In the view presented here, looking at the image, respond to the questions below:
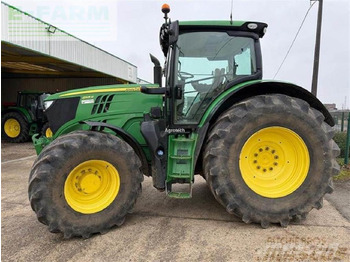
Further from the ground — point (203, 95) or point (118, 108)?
point (203, 95)

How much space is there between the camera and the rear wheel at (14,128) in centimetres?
1147

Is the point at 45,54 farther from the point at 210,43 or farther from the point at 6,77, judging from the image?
the point at 6,77

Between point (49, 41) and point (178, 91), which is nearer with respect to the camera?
point (178, 91)

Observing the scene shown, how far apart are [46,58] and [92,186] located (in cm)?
A: 1034

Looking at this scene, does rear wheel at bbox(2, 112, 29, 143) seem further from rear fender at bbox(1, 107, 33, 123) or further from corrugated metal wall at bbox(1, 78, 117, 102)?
corrugated metal wall at bbox(1, 78, 117, 102)

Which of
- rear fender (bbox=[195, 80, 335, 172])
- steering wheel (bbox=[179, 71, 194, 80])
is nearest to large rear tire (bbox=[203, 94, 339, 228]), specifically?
rear fender (bbox=[195, 80, 335, 172])

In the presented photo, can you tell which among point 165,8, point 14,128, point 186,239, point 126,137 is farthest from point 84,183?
point 14,128

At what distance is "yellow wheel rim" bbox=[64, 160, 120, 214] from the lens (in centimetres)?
274

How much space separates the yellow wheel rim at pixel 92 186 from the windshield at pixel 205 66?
1.00m

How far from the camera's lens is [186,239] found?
2641mm

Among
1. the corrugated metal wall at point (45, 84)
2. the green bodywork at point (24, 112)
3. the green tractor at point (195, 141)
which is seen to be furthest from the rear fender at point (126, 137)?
the corrugated metal wall at point (45, 84)

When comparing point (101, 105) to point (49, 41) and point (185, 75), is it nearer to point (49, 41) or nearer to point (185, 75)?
Result: point (185, 75)

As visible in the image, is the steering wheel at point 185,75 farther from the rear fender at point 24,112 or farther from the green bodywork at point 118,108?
the rear fender at point 24,112

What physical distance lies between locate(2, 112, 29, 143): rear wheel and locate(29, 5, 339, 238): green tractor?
9400 mm
